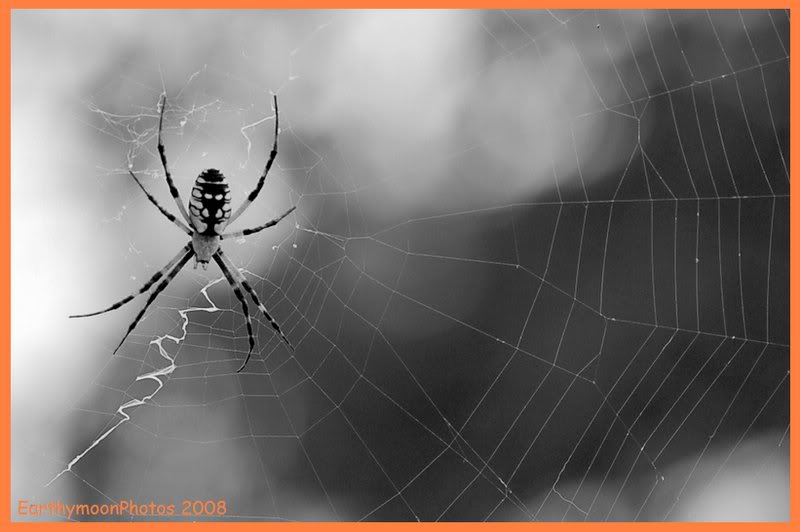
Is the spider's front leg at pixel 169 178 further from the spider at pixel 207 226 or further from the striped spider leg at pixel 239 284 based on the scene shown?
the striped spider leg at pixel 239 284

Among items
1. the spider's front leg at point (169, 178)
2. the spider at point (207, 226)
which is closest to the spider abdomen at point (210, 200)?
the spider at point (207, 226)

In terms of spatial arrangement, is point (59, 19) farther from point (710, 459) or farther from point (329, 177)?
point (710, 459)

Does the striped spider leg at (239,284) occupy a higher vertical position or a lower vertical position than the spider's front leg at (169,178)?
lower

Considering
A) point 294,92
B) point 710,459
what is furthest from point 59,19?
point 710,459

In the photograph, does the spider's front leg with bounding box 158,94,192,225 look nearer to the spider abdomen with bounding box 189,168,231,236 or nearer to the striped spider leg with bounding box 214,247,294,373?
the spider abdomen with bounding box 189,168,231,236

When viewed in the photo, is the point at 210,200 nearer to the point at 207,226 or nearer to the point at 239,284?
the point at 207,226

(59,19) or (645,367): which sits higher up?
(59,19)

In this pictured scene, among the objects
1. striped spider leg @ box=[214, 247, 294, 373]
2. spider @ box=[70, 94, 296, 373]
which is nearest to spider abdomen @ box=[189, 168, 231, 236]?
spider @ box=[70, 94, 296, 373]
